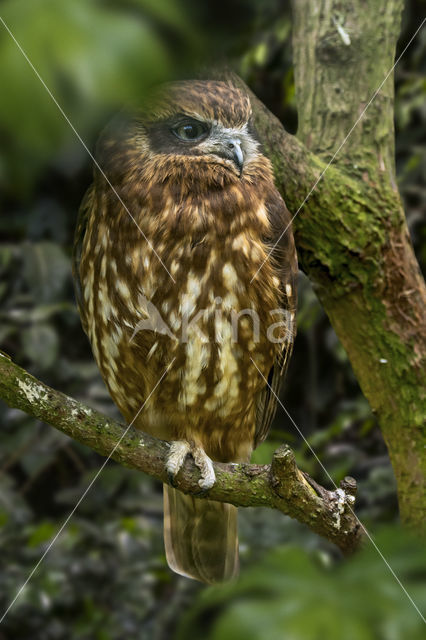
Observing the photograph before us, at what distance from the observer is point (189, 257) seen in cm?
147

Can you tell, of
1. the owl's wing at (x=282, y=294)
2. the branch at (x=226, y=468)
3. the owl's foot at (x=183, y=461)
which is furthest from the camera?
the owl's wing at (x=282, y=294)

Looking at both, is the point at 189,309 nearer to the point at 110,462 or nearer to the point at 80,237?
the point at 80,237

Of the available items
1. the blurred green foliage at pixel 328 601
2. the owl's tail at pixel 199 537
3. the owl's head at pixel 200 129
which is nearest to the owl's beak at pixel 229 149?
the owl's head at pixel 200 129

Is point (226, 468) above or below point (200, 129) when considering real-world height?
below

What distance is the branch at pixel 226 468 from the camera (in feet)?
3.92

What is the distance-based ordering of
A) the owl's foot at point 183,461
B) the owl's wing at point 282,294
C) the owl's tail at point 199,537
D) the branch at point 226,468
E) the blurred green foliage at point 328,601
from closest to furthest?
the blurred green foliage at point 328,601
the branch at point 226,468
the owl's foot at point 183,461
the owl's wing at point 282,294
the owl's tail at point 199,537

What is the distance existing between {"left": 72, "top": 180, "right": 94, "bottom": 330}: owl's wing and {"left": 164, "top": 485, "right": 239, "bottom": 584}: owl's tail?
587mm

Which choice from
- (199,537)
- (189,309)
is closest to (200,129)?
(189,309)

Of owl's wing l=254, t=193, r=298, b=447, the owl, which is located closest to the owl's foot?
the owl

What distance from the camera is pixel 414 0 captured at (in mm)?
2236

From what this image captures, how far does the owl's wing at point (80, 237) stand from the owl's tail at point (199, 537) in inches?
23.1

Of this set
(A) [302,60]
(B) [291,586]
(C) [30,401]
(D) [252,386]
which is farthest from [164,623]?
(B) [291,586]

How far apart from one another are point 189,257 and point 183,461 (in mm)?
431

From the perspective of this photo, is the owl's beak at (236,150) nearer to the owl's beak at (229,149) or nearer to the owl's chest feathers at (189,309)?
the owl's beak at (229,149)
